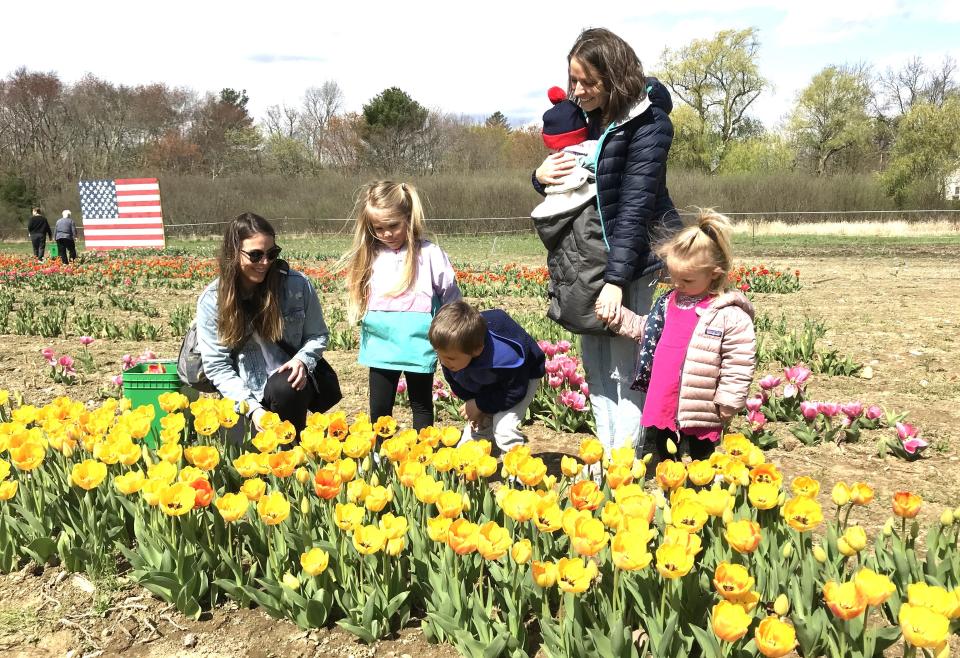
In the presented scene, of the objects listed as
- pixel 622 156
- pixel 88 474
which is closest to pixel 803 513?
pixel 622 156

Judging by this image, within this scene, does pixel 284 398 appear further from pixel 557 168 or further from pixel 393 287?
pixel 557 168

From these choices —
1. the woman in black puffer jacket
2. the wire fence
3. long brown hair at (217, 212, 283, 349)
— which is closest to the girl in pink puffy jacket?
the woman in black puffer jacket

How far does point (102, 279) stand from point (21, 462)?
11.0 metres

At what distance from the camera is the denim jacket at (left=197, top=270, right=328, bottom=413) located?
3.73 m

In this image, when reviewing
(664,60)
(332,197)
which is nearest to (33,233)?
(332,197)

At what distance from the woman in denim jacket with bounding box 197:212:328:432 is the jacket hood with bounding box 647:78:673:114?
1.77 metres

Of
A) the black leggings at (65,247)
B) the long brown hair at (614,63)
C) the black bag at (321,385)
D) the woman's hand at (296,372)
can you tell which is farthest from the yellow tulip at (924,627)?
the black leggings at (65,247)

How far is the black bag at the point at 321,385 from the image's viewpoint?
3955mm

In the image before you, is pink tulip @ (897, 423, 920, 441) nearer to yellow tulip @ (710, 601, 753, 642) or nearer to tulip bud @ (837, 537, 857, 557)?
tulip bud @ (837, 537, 857, 557)

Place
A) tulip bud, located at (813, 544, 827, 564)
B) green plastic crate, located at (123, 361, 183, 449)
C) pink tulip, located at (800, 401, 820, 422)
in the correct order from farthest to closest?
pink tulip, located at (800, 401, 820, 422) < green plastic crate, located at (123, 361, 183, 449) < tulip bud, located at (813, 544, 827, 564)

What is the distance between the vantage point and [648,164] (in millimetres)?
3037

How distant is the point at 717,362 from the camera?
10.1 feet

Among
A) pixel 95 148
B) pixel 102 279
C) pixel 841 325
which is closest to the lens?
pixel 841 325

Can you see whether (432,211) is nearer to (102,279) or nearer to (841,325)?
(102,279)
